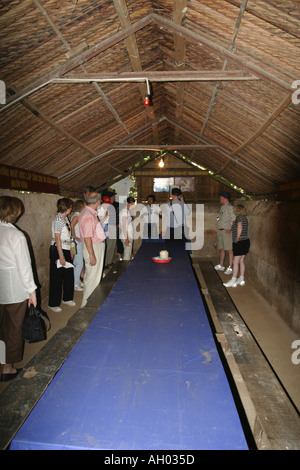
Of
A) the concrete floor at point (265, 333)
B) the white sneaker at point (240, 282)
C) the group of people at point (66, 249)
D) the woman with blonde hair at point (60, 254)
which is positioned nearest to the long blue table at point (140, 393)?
the group of people at point (66, 249)

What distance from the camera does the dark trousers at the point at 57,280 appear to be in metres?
4.84

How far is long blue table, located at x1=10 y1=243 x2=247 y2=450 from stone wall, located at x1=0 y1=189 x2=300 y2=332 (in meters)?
3.08

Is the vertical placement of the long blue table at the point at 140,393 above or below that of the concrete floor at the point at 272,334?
above

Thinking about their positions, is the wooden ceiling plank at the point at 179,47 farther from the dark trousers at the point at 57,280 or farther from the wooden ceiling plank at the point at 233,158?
the dark trousers at the point at 57,280

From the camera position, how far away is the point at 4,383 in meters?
3.04

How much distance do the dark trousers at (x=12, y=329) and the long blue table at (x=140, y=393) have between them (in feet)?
4.05

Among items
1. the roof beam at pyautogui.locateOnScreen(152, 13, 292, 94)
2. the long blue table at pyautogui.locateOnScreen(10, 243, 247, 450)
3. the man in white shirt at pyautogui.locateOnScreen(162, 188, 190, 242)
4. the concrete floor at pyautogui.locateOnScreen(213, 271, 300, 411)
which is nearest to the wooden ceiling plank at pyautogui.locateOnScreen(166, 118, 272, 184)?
the man in white shirt at pyautogui.locateOnScreen(162, 188, 190, 242)

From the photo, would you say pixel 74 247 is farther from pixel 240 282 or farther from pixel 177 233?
pixel 240 282

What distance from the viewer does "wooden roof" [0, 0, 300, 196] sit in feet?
9.05

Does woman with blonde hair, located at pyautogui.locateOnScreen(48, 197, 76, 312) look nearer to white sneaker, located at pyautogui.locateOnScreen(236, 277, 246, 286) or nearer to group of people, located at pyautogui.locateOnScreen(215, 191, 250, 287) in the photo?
group of people, located at pyautogui.locateOnScreen(215, 191, 250, 287)

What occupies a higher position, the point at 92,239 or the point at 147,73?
the point at 147,73

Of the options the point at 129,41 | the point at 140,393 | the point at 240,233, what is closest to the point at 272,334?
the point at 240,233

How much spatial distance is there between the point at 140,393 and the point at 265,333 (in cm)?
370

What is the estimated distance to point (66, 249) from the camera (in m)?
4.95
